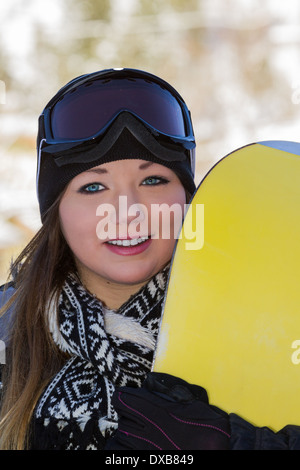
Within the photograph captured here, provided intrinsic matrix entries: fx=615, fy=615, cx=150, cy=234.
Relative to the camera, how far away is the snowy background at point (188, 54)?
42.3ft

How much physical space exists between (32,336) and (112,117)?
2.56ft

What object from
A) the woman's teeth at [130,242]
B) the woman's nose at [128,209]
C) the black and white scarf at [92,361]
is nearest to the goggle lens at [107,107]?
the woman's nose at [128,209]

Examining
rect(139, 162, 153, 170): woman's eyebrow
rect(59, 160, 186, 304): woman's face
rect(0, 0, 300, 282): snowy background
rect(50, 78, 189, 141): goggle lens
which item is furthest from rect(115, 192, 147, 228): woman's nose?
rect(0, 0, 300, 282): snowy background

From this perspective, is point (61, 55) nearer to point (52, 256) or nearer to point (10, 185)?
point (10, 185)

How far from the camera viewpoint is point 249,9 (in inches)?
561

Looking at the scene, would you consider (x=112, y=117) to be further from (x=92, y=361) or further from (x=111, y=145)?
(x=92, y=361)

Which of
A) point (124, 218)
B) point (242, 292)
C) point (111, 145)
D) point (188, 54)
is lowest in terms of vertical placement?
point (242, 292)

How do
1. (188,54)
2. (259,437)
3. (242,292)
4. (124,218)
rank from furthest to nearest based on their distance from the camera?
(188,54) → (124,218) → (242,292) → (259,437)

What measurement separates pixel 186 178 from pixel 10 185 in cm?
855

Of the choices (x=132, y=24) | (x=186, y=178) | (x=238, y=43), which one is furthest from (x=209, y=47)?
(x=186, y=178)

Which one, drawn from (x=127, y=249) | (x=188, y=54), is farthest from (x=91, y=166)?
(x=188, y=54)

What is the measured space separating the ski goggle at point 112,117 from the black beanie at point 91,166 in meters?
0.02

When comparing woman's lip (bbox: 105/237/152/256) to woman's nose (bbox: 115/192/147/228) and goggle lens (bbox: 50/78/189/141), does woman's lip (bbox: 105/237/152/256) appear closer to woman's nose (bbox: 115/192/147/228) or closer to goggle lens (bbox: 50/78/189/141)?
woman's nose (bbox: 115/192/147/228)

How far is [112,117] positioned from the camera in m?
1.99
